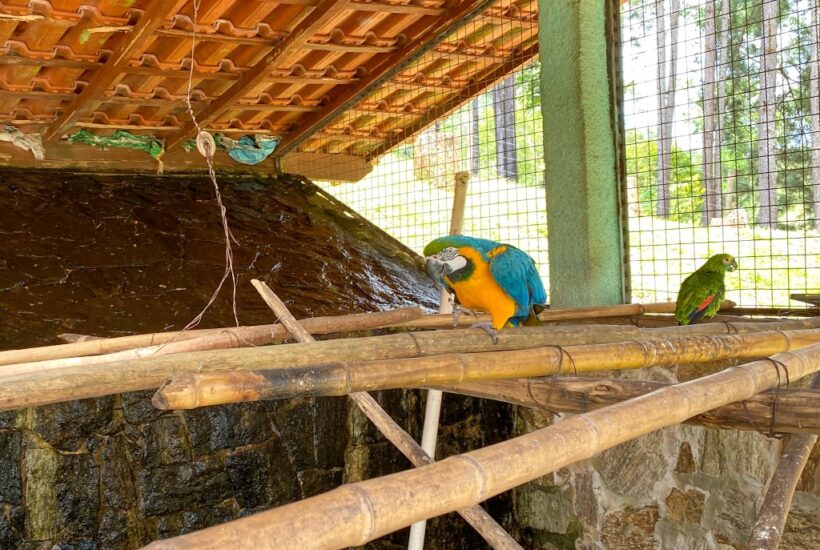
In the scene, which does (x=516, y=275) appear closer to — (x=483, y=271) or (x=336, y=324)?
(x=483, y=271)

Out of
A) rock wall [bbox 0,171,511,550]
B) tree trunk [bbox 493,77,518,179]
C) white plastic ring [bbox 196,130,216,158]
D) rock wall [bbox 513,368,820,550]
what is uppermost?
tree trunk [bbox 493,77,518,179]

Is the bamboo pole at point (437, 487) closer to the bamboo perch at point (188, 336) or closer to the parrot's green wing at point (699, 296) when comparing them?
the bamboo perch at point (188, 336)

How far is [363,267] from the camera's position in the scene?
19.2 feet

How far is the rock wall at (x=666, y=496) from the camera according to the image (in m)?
3.52

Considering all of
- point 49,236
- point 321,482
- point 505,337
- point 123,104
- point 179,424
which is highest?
point 123,104

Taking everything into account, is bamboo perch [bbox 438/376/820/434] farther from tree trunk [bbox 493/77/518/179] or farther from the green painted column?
tree trunk [bbox 493/77/518/179]

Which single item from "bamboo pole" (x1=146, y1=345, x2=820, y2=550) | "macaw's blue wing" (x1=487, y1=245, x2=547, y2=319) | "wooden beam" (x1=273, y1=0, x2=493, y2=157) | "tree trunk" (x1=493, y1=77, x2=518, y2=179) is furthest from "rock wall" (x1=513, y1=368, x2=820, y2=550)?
"wooden beam" (x1=273, y1=0, x2=493, y2=157)

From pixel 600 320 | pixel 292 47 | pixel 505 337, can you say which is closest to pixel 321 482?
pixel 600 320

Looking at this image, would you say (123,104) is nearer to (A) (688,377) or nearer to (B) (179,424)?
(B) (179,424)

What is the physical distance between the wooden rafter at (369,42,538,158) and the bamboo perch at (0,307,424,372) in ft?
9.68

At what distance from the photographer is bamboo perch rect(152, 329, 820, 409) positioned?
1.47 m

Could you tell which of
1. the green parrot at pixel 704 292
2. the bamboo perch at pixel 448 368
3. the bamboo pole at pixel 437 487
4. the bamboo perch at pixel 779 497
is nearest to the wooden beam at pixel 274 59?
the green parrot at pixel 704 292

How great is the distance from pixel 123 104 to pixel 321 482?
10.0 ft

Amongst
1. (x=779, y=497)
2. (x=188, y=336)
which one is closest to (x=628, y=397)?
(x=779, y=497)
